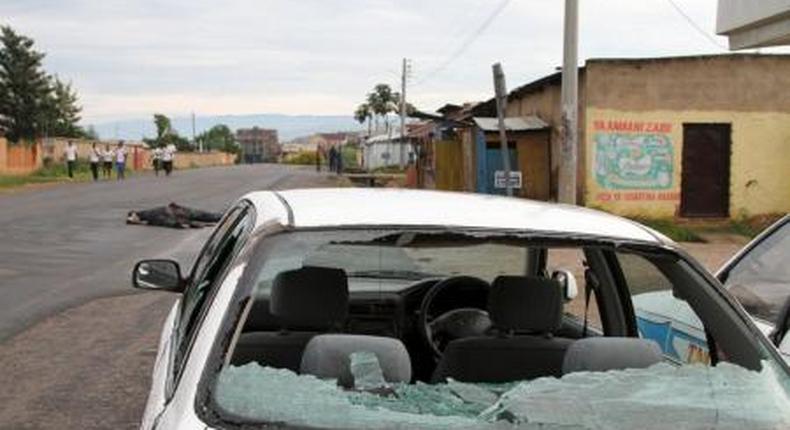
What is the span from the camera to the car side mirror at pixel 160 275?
5.10 m

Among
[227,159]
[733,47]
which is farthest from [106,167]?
[227,159]

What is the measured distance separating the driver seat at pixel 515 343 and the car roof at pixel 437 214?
308 millimetres

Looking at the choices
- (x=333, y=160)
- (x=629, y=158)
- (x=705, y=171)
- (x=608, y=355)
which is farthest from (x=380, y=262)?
(x=333, y=160)

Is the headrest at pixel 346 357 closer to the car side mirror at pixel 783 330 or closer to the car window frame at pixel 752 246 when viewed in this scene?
the car side mirror at pixel 783 330

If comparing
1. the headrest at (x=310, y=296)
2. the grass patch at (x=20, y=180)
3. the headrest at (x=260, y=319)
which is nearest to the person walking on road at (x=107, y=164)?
the grass patch at (x=20, y=180)

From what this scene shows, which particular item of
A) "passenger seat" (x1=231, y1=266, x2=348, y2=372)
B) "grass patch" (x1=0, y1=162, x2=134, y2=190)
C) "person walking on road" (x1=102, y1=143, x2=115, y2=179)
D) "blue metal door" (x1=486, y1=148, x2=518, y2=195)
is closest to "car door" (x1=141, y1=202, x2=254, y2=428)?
"passenger seat" (x1=231, y1=266, x2=348, y2=372)

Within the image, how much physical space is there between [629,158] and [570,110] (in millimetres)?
8795

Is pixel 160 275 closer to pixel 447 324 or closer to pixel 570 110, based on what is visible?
pixel 447 324

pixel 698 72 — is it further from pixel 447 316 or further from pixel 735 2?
pixel 447 316

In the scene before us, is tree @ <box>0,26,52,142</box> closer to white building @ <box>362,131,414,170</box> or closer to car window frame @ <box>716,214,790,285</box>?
white building @ <box>362,131,414,170</box>

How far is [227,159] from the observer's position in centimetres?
13225

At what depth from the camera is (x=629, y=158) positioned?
79.6 ft

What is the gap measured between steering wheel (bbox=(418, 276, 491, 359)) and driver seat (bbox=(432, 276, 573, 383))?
1039 millimetres

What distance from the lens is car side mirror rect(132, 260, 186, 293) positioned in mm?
5102
